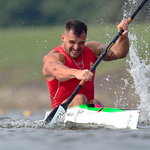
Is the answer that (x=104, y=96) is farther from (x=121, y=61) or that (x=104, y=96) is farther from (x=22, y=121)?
(x=22, y=121)

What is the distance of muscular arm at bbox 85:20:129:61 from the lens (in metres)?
5.31

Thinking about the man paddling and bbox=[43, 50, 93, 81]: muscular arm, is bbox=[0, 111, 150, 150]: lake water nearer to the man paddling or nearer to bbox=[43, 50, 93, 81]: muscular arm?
bbox=[43, 50, 93, 81]: muscular arm

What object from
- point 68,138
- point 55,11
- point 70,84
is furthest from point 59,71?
point 55,11

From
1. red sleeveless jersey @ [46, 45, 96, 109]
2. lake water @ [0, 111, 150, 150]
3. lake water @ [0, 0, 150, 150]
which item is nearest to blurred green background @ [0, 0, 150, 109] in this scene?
red sleeveless jersey @ [46, 45, 96, 109]

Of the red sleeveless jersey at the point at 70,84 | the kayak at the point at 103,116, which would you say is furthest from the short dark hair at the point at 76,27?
the kayak at the point at 103,116

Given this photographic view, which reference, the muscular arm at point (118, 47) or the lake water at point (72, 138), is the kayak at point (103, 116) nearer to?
the lake water at point (72, 138)

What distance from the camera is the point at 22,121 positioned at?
17.7 feet

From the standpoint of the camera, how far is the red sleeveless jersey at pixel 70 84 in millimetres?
5570

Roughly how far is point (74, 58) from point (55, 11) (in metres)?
17.1

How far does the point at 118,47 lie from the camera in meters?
5.59

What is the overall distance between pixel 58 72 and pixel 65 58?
59cm

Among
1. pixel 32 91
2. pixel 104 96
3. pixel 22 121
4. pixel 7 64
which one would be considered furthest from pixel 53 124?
pixel 7 64

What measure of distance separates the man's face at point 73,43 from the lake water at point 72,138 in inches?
49.6

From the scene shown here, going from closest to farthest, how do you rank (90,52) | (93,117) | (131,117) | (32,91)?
(131,117) < (93,117) < (90,52) < (32,91)
